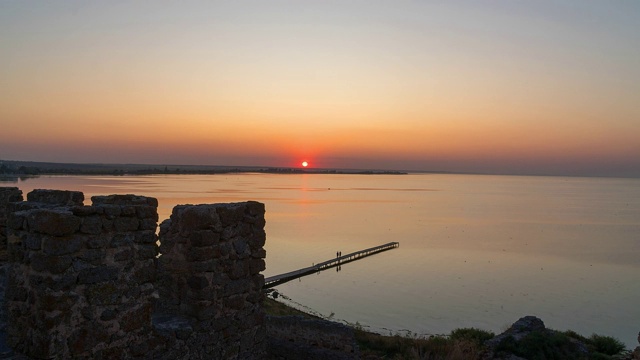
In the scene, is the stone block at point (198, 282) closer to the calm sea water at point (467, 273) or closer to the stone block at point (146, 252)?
the stone block at point (146, 252)

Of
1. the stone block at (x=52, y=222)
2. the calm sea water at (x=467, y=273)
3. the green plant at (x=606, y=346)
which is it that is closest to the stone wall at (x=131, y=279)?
the stone block at (x=52, y=222)

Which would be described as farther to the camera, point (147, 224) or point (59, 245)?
point (147, 224)

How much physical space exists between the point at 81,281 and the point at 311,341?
16.7 feet

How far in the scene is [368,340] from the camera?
11805 millimetres

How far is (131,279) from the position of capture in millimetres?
4324

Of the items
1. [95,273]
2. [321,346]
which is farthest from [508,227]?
[95,273]

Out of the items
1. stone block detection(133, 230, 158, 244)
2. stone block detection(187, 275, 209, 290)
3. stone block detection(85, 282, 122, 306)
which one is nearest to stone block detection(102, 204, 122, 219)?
stone block detection(133, 230, 158, 244)

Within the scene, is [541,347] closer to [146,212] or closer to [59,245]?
[146,212]

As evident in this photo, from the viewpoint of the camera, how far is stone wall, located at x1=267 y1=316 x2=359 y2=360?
8062 millimetres

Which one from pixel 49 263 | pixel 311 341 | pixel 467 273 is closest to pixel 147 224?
pixel 49 263

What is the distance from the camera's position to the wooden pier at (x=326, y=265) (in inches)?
1095

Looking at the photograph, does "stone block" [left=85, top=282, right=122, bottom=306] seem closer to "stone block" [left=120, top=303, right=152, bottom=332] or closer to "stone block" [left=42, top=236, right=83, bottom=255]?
"stone block" [left=120, top=303, right=152, bottom=332]

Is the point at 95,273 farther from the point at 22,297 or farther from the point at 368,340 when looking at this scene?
the point at 368,340

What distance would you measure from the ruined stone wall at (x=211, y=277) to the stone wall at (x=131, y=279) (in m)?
0.01
